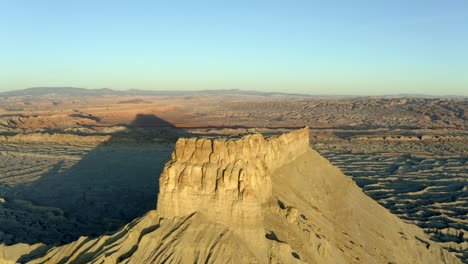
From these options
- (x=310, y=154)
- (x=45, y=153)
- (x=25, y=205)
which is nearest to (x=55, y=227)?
(x=25, y=205)

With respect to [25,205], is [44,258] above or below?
above

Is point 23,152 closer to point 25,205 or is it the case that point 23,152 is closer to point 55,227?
point 25,205

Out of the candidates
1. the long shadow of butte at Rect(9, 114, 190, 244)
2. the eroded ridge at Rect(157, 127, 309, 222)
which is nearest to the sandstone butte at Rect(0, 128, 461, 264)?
the eroded ridge at Rect(157, 127, 309, 222)

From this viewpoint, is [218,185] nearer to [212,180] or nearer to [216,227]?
[212,180]

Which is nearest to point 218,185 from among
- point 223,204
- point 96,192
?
point 223,204

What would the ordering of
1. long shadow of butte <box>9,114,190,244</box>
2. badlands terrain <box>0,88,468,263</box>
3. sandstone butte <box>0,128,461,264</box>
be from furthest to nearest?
long shadow of butte <box>9,114,190,244</box> → badlands terrain <box>0,88,468,263</box> → sandstone butte <box>0,128,461,264</box>

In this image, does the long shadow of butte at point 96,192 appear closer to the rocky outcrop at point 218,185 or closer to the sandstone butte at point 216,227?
the sandstone butte at point 216,227

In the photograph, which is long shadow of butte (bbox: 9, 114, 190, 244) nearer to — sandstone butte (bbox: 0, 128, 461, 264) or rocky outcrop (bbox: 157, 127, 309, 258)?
sandstone butte (bbox: 0, 128, 461, 264)

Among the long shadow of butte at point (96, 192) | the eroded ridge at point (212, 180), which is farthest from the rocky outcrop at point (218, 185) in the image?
the long shadow of butte at point (96, 192)
